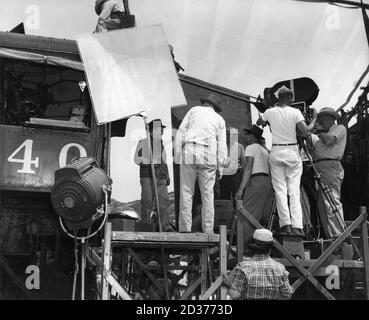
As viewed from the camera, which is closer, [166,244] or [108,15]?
[166,244]

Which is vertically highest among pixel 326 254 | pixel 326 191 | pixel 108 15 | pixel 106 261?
pixel 108 15

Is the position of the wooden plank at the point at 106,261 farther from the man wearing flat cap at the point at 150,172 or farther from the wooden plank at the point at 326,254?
the wooden plank at the point at 326,254

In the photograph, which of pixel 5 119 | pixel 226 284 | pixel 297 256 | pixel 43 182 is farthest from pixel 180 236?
pixel 5 119

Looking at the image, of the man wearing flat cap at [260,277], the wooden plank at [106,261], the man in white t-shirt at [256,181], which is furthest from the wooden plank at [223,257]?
the man in white t-shirt at [256,181]

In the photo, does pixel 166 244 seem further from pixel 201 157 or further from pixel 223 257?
pixel 201 157

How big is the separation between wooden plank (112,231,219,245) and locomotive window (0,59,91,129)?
60.7 inches

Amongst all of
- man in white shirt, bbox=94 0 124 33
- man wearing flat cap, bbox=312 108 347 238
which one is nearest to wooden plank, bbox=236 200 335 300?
man wearing flat cap, bbox=312 108 347 238

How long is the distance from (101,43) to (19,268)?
8.60 ft

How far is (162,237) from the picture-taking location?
5.52 meters

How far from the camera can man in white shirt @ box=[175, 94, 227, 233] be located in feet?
19.3

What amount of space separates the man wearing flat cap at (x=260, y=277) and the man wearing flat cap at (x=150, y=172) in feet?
6.85

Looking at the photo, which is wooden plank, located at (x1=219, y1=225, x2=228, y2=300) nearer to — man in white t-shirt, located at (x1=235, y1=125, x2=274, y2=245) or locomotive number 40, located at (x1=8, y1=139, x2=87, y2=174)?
man in white t-shirt, located at (x1=235, y1=125, x2=274, y2=245)

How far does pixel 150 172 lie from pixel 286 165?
1.69 meters

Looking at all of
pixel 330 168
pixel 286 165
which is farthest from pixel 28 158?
pixel 330 168
